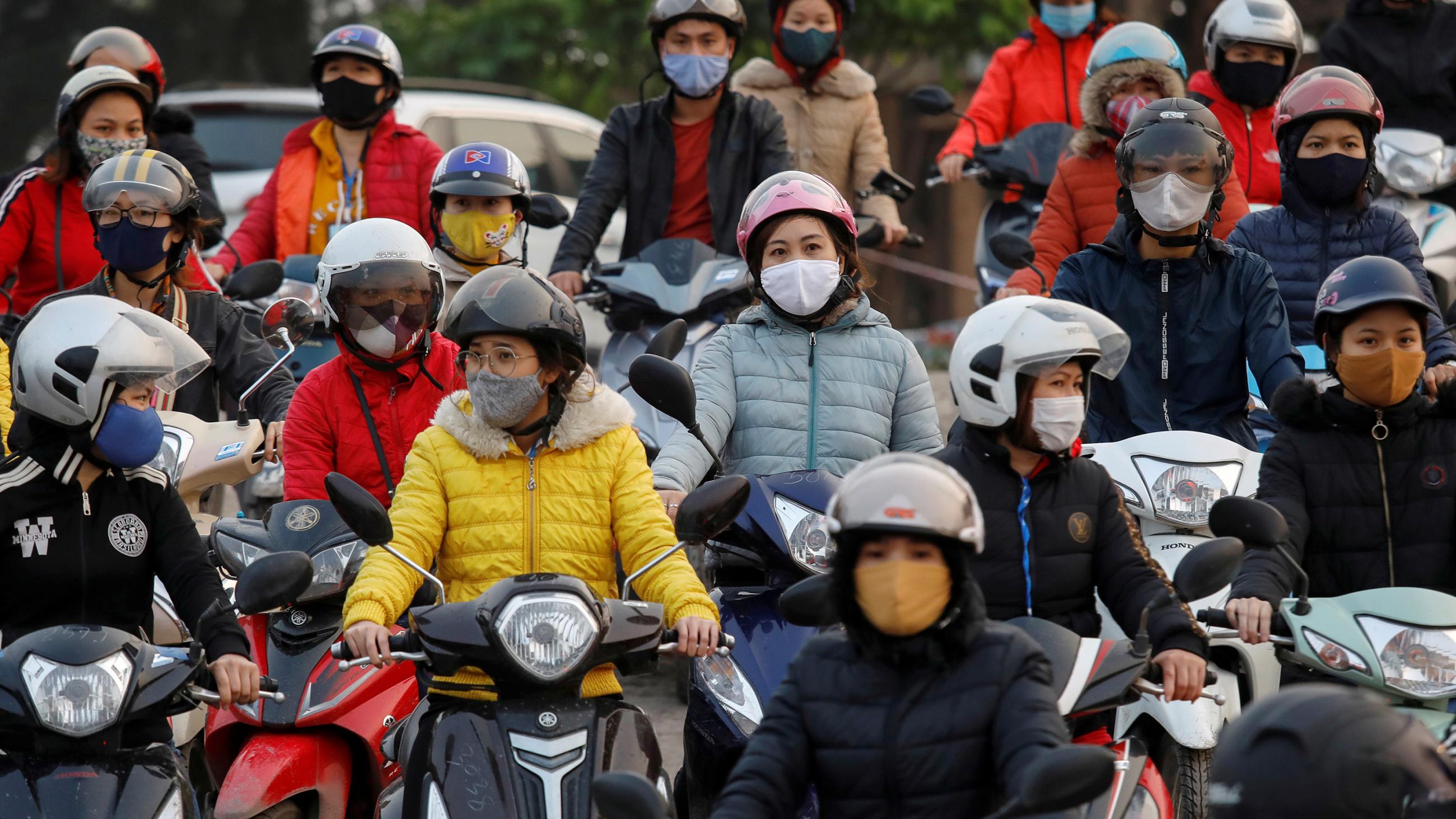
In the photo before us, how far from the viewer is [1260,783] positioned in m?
3.13

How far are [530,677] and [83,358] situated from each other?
1498 millimetres

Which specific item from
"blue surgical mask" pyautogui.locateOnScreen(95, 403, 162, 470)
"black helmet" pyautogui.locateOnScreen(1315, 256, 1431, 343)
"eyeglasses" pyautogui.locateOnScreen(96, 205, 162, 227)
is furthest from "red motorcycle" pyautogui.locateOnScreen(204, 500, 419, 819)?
"black helmet" pyautogui.locateOnScreen(1315, 256, 1431, 343)

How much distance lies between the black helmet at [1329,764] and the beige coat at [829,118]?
638 cm

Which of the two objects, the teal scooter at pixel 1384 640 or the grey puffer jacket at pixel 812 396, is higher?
the grey puffer jacket at pixel 812 396

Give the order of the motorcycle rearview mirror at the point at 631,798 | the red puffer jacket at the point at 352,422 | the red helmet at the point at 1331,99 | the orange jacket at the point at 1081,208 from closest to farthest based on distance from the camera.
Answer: the motorcycle rearview mirror at the point at 631,798
the red puffer jacket at the point at 352,422
the red helmet at the point at 1331,99
the orange jacket at the point at 1081,208

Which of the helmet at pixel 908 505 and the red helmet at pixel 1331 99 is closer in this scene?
the helmet at pixel 908 505

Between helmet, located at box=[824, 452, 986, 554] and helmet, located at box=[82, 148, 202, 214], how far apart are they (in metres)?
3.66

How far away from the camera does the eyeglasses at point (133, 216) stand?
264 inches

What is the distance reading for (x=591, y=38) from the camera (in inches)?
689

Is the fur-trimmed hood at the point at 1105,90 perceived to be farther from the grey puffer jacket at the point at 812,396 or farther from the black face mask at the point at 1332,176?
the grey puffer jacket at the point at 812,396

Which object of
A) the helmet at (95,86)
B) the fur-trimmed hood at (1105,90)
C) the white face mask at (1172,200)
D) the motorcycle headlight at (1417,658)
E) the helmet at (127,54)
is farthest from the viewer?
the helmet at (127,54)

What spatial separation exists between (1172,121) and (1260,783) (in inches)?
140

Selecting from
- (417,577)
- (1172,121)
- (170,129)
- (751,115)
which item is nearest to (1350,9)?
(751,115)

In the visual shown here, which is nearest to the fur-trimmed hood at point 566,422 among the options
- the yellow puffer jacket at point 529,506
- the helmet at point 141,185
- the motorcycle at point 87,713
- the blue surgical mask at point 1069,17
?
the yellow puffer jacket at point 529,506
